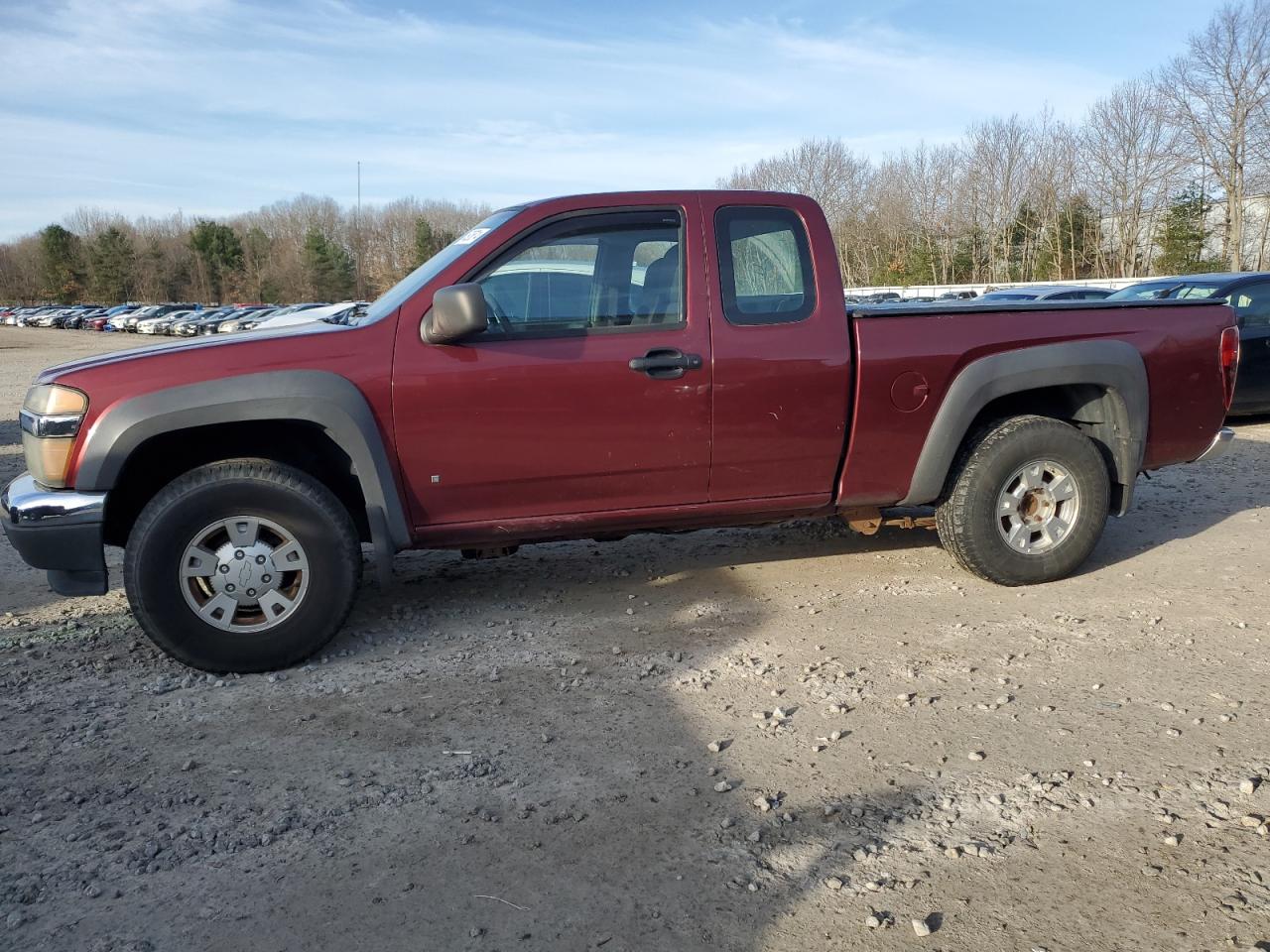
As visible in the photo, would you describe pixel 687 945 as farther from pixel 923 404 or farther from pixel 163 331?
pixel 163 331

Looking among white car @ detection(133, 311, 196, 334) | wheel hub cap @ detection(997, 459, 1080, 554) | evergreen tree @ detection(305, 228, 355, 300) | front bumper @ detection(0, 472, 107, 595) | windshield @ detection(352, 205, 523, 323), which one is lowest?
wheel hub cap @ detection(997, 459, 1080, 554)

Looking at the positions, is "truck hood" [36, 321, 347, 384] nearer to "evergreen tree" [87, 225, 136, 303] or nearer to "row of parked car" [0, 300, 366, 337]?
"row of parked car" [0, 300, 366, 337]

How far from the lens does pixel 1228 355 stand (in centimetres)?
539

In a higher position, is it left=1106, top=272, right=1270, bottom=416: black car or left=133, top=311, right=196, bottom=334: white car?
left=133, top=311, right=196, bottom=334: white car

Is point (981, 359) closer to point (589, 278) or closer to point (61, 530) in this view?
point (589, 278)

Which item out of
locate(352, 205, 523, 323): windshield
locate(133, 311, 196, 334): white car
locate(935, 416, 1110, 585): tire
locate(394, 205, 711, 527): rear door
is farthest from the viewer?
locate(133, 311, 196, 334): white car

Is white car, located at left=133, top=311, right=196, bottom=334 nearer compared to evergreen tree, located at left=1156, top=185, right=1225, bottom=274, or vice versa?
evergreen tree, located at left=1156, top=185, right=1225, bottom=274

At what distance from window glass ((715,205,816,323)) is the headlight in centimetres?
279

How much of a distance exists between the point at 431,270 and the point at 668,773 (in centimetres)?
252

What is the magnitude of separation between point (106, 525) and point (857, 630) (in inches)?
134

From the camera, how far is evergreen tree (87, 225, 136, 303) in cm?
Answer: 9131

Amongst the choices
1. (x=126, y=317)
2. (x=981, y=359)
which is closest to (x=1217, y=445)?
(x=981, y=359)

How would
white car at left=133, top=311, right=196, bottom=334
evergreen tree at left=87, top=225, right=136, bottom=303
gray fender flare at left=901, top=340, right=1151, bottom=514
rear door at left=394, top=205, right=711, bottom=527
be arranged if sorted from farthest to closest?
evergreen tree at left=87, top=225, right=136, bottom=303 < white car at left=133, top=311, right=196, bottom=334 < gray fender flare at left=901, top=340, right=1151, bottom=514 < rear door at left=394, top=205, right=711, bottom=527

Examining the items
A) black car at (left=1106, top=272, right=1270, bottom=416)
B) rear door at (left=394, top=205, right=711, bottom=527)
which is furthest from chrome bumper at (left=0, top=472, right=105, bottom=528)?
black car at (left=1106, top=272, right=1270, bottom=416)
